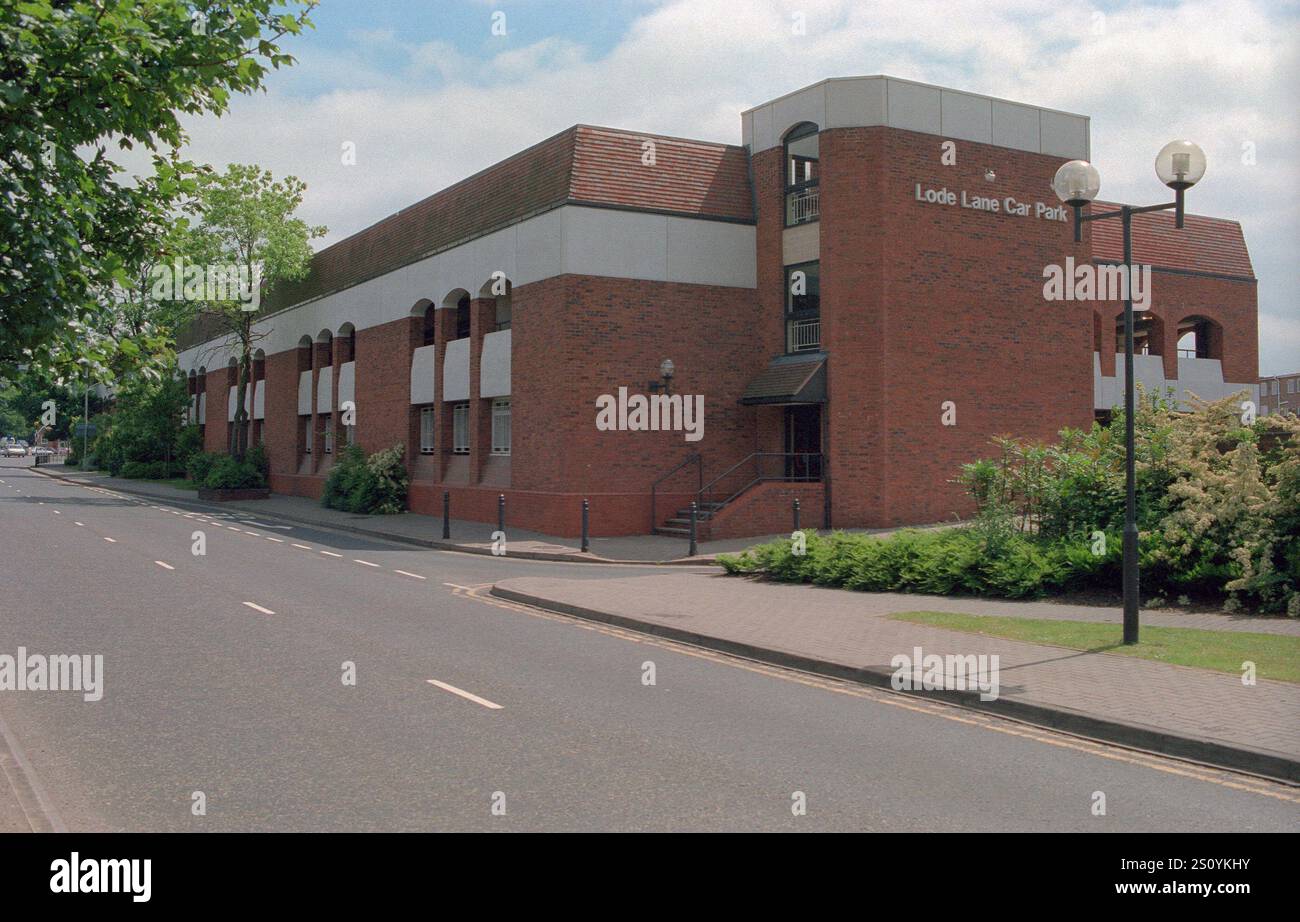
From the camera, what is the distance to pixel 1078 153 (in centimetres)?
2792

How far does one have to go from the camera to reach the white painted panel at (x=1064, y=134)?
2745 cm

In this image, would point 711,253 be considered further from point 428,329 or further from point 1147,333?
point 1147,333

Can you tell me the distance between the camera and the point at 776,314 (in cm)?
2730

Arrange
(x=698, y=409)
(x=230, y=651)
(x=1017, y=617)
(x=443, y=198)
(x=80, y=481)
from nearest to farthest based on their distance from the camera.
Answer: (x=230, y=651), (x=1017, y=617), (x=698, y=409), (x=443, y=198), (x=80, y=481)

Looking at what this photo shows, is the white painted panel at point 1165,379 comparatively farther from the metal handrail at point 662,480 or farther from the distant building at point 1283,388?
the distant building at point 1283,388

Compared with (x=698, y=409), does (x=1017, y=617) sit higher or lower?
lower

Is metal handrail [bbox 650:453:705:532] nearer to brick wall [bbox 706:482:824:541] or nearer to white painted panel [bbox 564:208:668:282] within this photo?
brick wall [bbox 706:482:824:541]

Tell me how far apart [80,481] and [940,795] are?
61.5m

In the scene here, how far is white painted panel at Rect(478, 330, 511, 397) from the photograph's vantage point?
93.6 ft

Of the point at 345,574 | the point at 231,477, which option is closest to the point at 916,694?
the point at 345,574

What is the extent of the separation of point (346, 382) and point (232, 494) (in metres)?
7.66

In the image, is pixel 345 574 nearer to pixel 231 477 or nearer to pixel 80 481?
pixel 231 477

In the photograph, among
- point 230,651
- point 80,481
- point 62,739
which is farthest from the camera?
point 80,481

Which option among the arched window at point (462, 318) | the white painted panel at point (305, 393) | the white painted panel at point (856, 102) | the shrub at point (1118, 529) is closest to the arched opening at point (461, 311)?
the arched window at point (462, 318)
